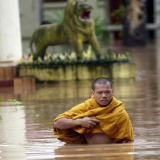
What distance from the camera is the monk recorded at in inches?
319

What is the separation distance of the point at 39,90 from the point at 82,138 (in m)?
7.38

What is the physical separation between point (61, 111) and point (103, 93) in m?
3.91

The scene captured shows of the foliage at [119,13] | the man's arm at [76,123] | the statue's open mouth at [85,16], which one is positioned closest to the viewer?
the man's arm at [76,123]

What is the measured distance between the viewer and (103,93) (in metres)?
8.09

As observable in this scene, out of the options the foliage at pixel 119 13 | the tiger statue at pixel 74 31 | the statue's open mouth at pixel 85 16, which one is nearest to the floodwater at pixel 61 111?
the tiger statue at pixel 74 31

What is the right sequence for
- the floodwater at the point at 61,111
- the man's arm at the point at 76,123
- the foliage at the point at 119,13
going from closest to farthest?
the floodwater at the point at 61,111
the man's arm at the point at 76,123
the foliage at the point at 119,13

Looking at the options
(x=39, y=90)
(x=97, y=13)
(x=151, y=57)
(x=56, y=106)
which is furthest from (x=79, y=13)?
(x=97, y=13)

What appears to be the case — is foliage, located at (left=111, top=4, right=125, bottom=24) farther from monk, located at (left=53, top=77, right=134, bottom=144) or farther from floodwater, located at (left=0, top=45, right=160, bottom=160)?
monk, located at (left=53, top=77, right=134, bottom=144)

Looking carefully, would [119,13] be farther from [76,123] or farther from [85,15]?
[76,123]

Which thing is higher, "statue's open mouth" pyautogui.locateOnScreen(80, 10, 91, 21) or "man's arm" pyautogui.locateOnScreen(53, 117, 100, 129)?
"statue's open mouth" pyautogui.locateOnScreen(80, 10, 91, 21)

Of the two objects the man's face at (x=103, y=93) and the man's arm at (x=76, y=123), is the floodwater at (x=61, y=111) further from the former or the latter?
the man's face at (x=103, y=93)

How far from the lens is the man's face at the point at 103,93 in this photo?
809cm

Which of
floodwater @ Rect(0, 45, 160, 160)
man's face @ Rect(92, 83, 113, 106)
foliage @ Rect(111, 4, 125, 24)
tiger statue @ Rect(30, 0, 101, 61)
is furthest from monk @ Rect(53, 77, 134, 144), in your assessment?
foliage @ Rect(111, 4, 125, 24)

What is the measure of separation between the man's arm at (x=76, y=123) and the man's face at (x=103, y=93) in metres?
0.19
